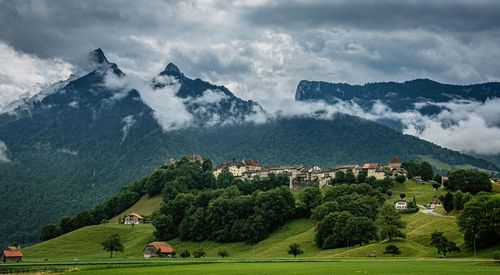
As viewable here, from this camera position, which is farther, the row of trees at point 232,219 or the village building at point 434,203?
the row of trees at point 232,219

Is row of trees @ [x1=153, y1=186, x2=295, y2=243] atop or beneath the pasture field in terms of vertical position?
atop

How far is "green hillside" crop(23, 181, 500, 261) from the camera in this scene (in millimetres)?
119375

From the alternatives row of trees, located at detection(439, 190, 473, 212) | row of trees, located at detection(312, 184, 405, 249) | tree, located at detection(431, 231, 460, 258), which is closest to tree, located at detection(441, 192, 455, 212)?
row of trees, located at detection(439, 190, 473, 212)

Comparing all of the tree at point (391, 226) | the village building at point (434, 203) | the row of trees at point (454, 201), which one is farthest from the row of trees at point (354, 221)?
the row of trees at point (454, 201)

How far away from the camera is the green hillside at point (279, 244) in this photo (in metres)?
119

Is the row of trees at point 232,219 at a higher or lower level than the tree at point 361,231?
higher

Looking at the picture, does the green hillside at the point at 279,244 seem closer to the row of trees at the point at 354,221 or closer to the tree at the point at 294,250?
the tree at the point at 294,250

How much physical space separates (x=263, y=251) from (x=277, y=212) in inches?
1197

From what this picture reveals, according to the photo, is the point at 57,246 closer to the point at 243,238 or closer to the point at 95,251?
the point at 95,251

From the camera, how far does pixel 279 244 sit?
153 m

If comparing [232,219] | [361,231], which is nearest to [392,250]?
[361,231]

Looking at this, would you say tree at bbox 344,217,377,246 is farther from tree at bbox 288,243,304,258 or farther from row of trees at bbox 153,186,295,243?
row of trees at bbox 153,186,295,243

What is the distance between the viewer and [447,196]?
503ft

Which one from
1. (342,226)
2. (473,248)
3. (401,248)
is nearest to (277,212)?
(342,226)
